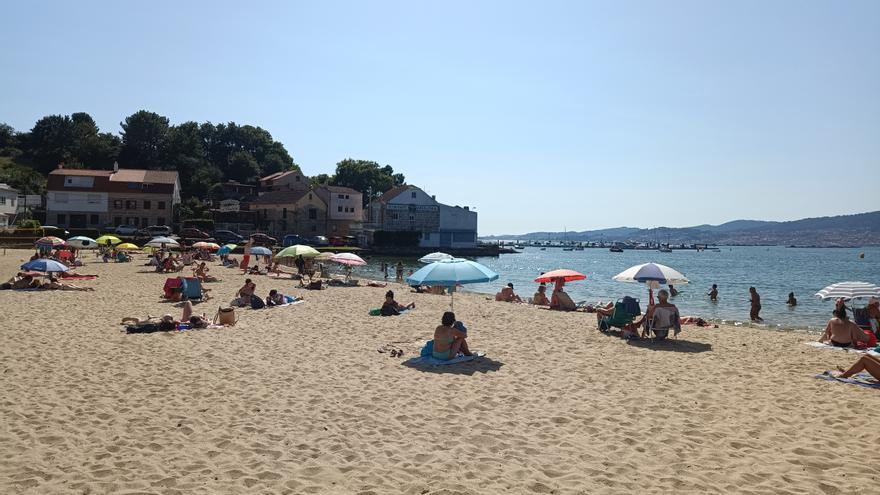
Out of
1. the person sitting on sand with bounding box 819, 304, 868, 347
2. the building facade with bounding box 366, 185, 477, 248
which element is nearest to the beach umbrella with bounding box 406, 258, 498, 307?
the person sitting on sand with bounding box 819, 304, 868, 347

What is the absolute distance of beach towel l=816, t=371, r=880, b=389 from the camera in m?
8.57

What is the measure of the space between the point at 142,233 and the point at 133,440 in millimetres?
57770

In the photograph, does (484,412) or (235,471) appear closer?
(235,471)

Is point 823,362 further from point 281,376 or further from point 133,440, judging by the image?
point 133,440

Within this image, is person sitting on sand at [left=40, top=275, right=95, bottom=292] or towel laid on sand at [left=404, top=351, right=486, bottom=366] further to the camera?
person sitting on sand at [left=40, top=275, right=95, bottom=292]

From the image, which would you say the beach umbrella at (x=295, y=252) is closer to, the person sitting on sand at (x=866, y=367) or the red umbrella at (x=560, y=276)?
the red umbrella at (x=560, y=276)

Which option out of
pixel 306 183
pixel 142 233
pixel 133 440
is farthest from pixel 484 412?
pixel 306 183

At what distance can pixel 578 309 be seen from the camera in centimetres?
1919

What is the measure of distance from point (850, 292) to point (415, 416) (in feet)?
37.5

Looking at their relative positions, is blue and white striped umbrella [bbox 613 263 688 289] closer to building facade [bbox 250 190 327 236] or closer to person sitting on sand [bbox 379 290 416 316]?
person sitting on sand [bbox 379 290 416 316]

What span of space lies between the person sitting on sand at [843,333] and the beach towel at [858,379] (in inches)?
135

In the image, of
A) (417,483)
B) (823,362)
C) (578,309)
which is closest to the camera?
(417,483)

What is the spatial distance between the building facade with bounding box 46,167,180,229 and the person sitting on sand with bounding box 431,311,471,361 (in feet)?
204

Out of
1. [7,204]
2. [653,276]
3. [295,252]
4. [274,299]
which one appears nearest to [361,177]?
[7,204]
